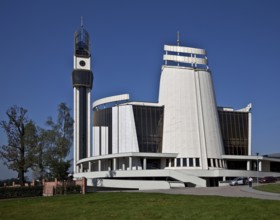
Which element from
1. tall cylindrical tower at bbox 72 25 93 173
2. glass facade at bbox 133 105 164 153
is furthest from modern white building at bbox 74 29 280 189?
tall cylindrical tower at bbox 72 25 93 173

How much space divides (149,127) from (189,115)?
7.39 m

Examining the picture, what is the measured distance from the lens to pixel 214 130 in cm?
7844

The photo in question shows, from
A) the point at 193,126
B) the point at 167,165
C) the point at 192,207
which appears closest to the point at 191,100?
the point at 193,126

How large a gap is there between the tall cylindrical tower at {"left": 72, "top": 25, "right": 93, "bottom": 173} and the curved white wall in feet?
91.9

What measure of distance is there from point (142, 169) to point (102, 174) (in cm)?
676

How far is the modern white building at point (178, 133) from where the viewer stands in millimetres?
75438

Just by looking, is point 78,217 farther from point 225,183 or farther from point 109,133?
point 109,133

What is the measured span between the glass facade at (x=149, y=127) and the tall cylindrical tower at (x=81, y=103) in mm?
27476

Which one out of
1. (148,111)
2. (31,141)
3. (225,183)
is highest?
(148,111)

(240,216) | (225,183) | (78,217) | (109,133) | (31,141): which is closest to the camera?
(240,216)

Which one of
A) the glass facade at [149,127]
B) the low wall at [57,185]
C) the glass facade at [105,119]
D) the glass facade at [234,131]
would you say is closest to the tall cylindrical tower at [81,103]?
the glass facade at [105,119]

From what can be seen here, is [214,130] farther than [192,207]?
Yes

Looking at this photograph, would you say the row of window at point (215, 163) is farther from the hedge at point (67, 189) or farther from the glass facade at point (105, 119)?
the hedge at point (67, 189)

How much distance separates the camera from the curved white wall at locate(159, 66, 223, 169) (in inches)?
3007
